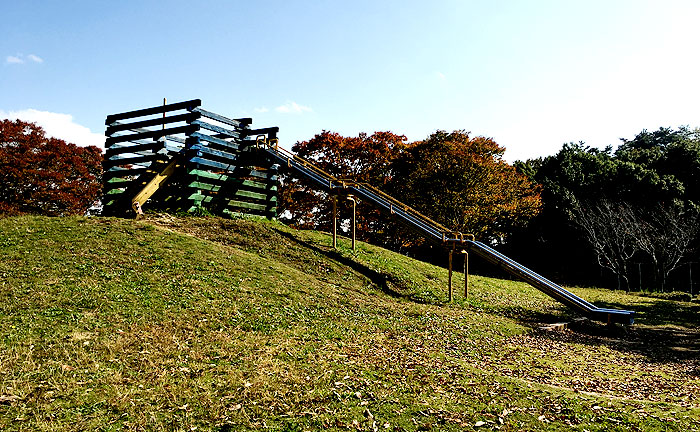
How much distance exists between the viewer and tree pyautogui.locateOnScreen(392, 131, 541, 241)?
31.8 m

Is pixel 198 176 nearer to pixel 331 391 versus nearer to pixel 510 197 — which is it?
pixel 331 391

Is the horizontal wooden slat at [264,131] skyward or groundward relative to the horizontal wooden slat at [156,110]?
groundward

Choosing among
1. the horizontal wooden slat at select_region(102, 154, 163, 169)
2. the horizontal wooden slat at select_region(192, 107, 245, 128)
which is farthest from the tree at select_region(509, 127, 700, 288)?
the horizontal wooden slat at select_region(102, 154, 163, 169)

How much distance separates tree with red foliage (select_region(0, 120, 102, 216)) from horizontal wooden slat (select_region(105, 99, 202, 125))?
1411cm

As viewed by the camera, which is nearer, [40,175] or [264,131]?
[264,131]

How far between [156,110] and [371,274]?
11.9 metres

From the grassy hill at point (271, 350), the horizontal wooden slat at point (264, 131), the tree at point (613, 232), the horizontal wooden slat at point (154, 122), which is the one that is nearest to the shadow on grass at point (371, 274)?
the grassy hill at point (271, 350)

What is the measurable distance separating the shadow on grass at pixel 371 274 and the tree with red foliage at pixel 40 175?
21543mm

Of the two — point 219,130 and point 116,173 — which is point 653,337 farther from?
point 116,173

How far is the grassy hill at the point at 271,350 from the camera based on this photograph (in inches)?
262

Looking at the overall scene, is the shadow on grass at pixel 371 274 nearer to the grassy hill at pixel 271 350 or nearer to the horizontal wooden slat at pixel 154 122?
the grassy hill at pixel 271 350

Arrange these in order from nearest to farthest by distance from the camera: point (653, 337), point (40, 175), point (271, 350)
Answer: point (271, 350)
point (653, 337)
point (40, 175)

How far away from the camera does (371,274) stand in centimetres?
1908

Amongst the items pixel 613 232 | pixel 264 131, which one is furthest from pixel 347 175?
pixel 613 232
